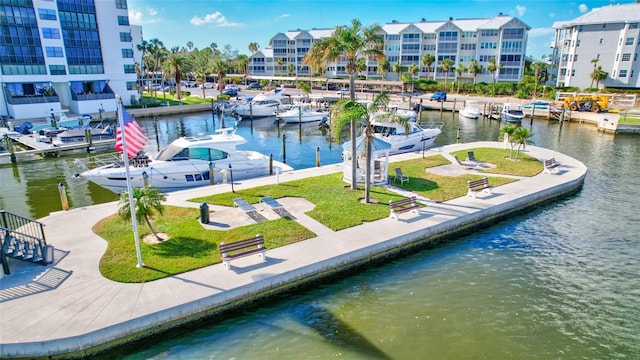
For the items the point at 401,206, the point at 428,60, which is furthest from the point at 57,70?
the point at 428,60

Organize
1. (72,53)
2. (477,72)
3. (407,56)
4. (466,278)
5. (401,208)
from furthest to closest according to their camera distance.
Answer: (407,56) → (477,72) → (72,53) → (401,208) → (466,278)

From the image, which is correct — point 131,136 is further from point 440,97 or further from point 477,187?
point 440,97

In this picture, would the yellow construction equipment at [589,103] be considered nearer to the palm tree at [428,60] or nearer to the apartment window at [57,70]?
the palm tree at [428,60]

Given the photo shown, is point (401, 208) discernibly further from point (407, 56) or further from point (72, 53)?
point (407, 56)

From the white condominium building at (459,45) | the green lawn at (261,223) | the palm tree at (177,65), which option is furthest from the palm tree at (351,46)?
the white condominium building at (459,45)

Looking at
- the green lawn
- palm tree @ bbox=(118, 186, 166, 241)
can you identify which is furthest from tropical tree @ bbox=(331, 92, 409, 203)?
palm tree @ bbox=(118, 186, 166, 241)

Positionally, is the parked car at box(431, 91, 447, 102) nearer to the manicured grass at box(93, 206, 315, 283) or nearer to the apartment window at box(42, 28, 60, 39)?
the apartment window at box(42, 28, 60, 39)

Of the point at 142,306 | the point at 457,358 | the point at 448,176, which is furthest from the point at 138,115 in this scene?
the point at 457,358
